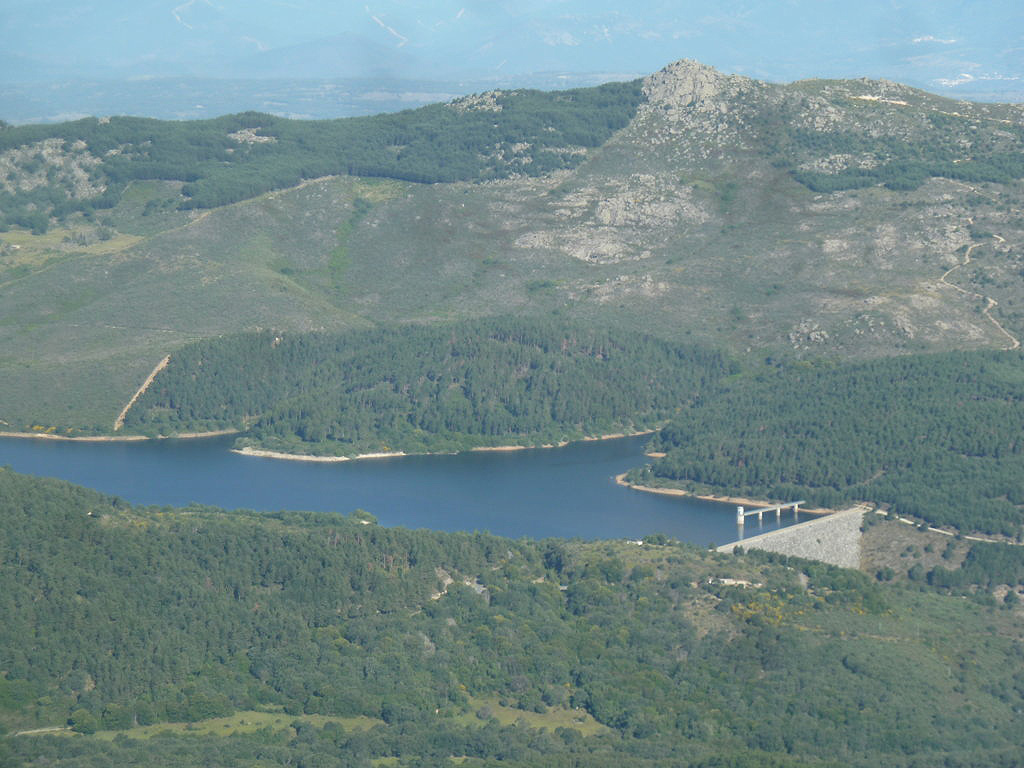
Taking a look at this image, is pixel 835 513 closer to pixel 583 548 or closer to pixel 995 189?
pixel 583 548

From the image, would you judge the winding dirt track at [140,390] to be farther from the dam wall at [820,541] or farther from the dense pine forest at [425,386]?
the dam wall at [820,541]

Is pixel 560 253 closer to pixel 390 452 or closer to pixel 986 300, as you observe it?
pixel 986 300

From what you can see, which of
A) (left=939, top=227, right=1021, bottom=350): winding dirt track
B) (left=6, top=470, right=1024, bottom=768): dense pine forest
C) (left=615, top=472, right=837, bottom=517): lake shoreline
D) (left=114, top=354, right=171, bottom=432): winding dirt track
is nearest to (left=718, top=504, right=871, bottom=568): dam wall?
(left=615, top=472, right=837, bottom=517): lake shoreline

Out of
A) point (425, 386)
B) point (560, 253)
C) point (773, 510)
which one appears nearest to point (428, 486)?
point (425, 386)

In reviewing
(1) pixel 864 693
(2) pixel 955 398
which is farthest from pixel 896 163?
(1) pixel 864 693

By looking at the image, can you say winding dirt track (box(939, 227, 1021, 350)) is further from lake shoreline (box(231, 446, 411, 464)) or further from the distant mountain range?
lake shoreline (box(231, 446, 411, 464))

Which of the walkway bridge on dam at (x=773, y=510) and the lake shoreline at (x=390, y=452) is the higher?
the lake shoreline at (x=390, y=452)

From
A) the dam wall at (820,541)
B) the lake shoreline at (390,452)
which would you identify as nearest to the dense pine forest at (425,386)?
the lake shoreline at (390,452)
